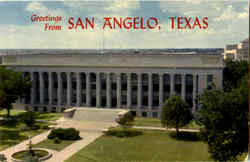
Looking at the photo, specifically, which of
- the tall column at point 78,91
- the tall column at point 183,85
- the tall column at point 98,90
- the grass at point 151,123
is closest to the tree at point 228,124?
the grass at point 151,123

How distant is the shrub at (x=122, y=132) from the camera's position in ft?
156

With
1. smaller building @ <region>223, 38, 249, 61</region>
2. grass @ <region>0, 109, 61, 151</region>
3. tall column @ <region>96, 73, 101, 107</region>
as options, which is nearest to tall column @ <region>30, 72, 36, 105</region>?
grass @ <region>0, 109, 61, 151</region>

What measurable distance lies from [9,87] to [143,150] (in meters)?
33.9

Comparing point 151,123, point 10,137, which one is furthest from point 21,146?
point 151,123

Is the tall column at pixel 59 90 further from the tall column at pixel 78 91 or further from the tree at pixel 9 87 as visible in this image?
the tree at pixel 9 87

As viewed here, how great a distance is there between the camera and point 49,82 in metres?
69.9

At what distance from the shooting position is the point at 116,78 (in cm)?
6700

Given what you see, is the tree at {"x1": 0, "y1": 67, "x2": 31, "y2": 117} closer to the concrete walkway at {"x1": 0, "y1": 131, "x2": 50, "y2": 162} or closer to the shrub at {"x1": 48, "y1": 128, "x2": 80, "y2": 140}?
the concrete walkway at {"x1": 0, "y1": 131, "x2": 50, "y2": 162}

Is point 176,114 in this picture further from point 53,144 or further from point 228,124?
point 53,144

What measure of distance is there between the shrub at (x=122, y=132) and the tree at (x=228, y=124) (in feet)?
71.7

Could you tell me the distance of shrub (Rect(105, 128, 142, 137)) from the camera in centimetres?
4746

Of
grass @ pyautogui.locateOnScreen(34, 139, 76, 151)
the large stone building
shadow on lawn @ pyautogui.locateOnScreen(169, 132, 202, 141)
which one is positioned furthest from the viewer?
the large stone building

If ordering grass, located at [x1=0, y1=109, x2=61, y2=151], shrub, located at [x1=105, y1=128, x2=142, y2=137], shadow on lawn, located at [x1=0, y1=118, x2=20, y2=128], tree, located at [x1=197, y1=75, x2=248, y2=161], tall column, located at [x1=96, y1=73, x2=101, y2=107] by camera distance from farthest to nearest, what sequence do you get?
tall column, located at [x1=96, y1=73, x2=101, y2=107] → shadow on lawn, located at [x1=0, y1=118, x2=20, y2=128] → shrub, located at [x1=105, y1=128, x2=142, y2=137] → grass, located at [x1=0, y1=109, x2=61, y2=151] → tree, located at [x1=197, y1=75, x2=248, y2=161]

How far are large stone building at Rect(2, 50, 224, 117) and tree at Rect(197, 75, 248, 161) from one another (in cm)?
3332
